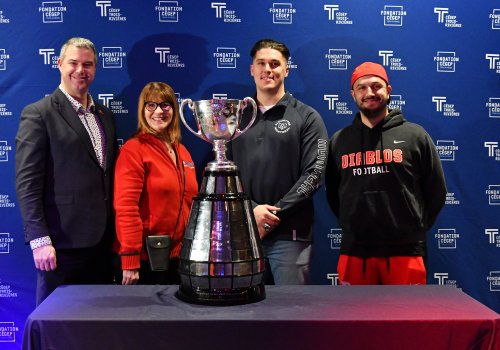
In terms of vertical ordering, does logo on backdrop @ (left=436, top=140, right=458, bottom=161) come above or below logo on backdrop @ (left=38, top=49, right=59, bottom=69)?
below

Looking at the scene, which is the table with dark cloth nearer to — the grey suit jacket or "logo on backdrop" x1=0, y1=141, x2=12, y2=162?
the grey suit jacket

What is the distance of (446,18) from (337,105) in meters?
0.87

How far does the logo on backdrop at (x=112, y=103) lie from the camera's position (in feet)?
10.3

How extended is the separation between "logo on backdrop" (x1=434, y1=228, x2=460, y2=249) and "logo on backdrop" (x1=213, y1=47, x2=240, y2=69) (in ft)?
5.43

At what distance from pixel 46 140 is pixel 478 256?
2.63 metres

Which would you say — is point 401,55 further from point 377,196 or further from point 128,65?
point 128,65

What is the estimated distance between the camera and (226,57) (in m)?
3.19

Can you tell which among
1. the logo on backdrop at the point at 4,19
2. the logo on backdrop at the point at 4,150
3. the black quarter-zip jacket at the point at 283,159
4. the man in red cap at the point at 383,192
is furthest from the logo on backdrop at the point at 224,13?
the logo on backdrop at the point at 4,150

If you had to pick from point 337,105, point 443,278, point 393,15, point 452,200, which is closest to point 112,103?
point 337,105

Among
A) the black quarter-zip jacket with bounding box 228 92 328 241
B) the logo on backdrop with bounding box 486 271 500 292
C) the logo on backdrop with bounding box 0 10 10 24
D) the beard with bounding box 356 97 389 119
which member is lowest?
the logo on backdrop with bounding box 486 271 500 292

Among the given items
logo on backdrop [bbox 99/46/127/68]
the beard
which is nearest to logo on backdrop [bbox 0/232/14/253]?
logo on backdrop [bbox 99/46/127/68]

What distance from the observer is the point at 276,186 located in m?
2.72

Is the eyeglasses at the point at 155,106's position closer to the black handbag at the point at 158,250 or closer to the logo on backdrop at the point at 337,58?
the black handbag at the point at 158,250

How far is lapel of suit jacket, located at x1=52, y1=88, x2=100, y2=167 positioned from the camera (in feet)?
8.30
